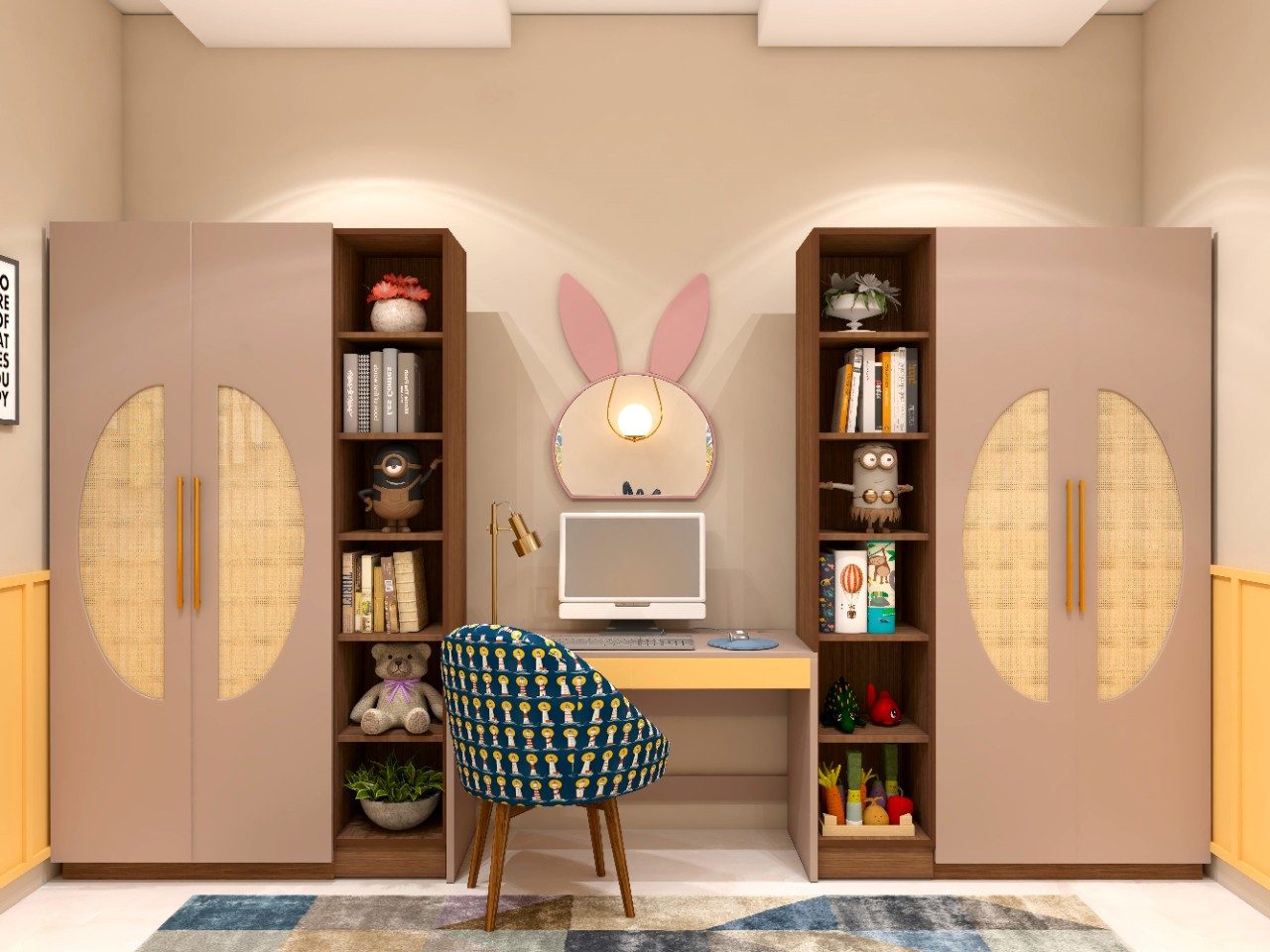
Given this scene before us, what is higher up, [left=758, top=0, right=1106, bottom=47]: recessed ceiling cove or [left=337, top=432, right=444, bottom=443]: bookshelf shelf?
[left=758, top=0, right=1106, bottom=47]: recessed ceiling cove

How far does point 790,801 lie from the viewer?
3.47 meters

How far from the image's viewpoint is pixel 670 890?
9.88ft

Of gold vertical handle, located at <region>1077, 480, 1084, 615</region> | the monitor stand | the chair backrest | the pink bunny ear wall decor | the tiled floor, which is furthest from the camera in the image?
the pink bunny ear wall decor

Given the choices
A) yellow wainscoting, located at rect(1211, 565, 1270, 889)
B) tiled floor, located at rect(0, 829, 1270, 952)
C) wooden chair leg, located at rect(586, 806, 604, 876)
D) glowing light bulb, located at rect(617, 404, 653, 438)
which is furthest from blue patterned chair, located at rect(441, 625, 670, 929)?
yellow wainscoting, located at rect(1211, 565, 1270, 889)

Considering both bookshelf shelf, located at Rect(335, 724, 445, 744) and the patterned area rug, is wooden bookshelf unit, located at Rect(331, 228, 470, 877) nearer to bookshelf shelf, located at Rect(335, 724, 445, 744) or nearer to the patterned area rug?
bookshelf shelf, located at Rect(335, 724, 445, 744)

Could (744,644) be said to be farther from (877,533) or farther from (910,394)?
(910,394)

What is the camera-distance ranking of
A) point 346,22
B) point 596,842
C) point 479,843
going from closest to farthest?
point 479,843
point 596,842
point 346,22

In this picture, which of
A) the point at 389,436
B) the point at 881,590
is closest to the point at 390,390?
the point at 389,436

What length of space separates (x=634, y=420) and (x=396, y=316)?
912 millimetres

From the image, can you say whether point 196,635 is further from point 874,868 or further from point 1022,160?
point 1022,160

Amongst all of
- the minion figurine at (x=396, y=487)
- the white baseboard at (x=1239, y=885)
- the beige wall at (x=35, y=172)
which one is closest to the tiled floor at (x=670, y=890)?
the white baseboard at (x=1239, y=885)

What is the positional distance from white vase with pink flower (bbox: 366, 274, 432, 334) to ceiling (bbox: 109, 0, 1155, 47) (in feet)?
3.02

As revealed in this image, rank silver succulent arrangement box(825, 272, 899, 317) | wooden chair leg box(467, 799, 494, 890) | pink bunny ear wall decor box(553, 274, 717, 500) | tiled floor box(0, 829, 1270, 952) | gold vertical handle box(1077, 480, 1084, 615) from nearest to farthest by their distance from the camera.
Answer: tiled floor box(0, 829, 1270, 952), wooden chair leg box(467, 799, 494, 890), gold vertical handle box(1077, 480, 1084, 615), silver succulent arrangement box(825, 272, 899, 317), pink bunny ear wall decor box(553, 274, 717, 500)

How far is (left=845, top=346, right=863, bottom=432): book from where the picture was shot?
126 inches
